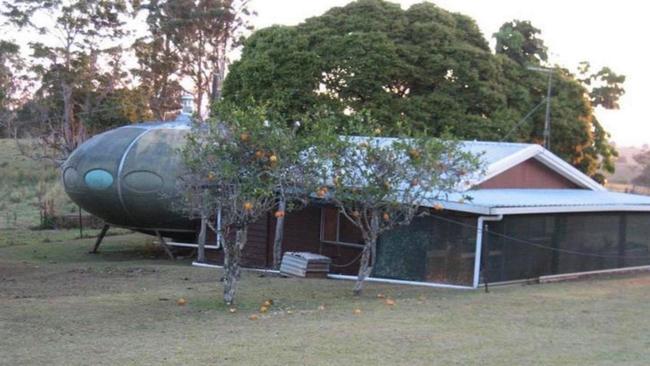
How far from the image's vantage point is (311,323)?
10.6m

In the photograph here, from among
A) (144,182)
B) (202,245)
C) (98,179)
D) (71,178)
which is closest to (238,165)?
(202,245)

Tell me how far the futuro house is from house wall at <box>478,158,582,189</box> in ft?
26.7

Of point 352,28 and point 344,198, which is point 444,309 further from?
point 352,28

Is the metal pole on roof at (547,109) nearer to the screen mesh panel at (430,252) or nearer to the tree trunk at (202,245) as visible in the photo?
the tree trunk at (202,245)

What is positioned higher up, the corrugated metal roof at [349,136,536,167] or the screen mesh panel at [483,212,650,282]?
the corrugated metal roof at [349,136,536,167]

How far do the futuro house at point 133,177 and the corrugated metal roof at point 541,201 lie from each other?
838cm

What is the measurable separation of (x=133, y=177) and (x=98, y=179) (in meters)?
1.05

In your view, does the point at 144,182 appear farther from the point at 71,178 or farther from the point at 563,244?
the point at 563,244

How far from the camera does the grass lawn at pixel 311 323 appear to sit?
835 centimetres

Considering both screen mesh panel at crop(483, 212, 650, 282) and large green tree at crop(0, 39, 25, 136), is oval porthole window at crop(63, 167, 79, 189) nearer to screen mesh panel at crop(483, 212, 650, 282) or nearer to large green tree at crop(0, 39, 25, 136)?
screen mesh panel at crop(483, 212, 650, 282)

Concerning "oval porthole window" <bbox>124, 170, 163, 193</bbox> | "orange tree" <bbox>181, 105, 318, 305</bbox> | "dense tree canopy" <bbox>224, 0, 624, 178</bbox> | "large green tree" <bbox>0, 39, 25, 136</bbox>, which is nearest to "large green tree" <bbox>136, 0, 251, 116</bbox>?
"large green tree" <bbox>0, 39, 25, 136</bbox>

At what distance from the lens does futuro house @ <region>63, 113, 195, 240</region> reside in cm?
2147

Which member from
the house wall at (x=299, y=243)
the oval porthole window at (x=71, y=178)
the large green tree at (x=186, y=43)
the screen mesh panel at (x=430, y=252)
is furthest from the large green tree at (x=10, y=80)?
the screen mesh panel at (x=430, y=252)

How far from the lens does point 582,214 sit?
17.5m
